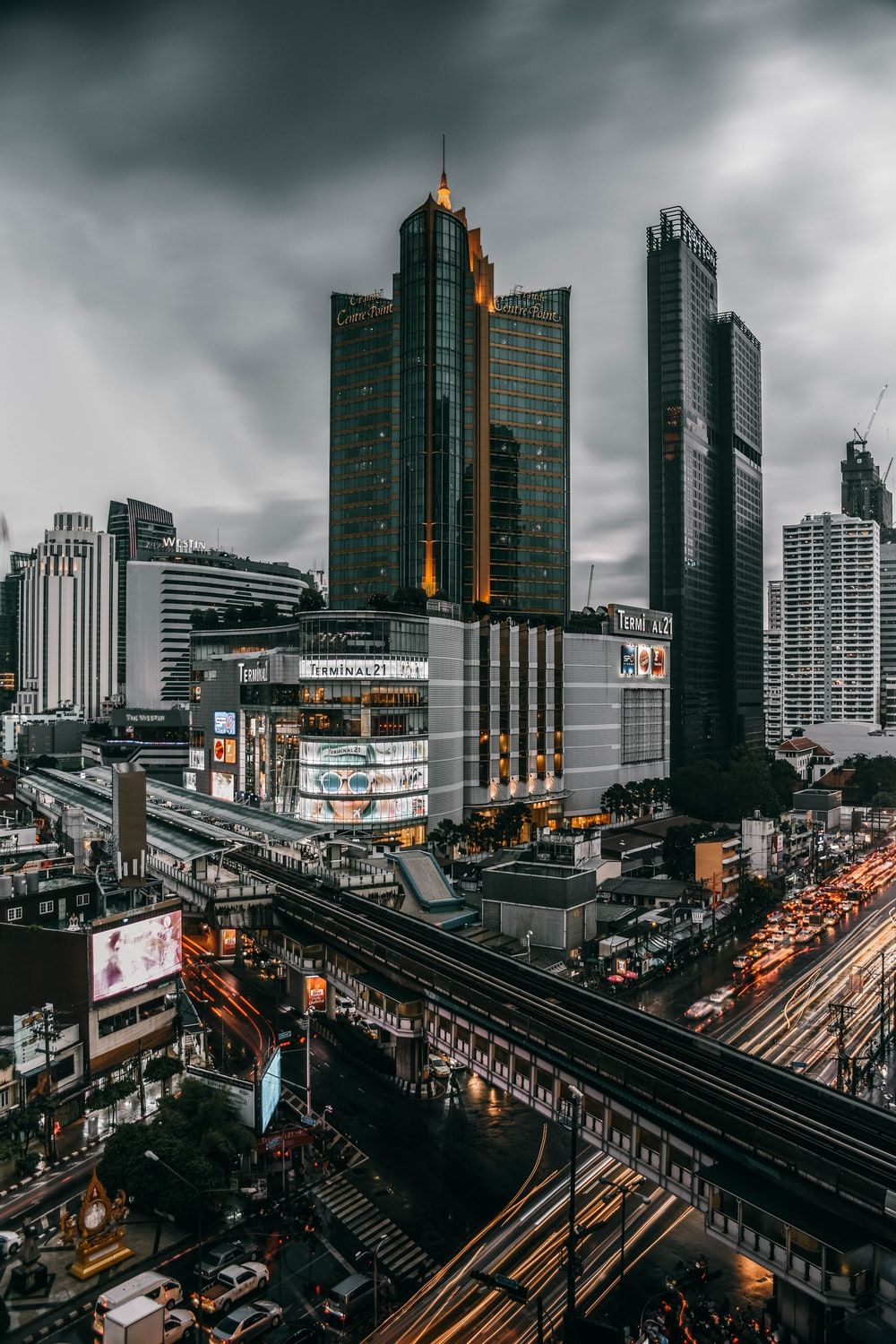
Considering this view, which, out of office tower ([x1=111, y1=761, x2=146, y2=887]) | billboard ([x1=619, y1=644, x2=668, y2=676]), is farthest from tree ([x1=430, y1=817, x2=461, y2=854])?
billboard ([x1=619, y1=644, x2=668, y2=676])

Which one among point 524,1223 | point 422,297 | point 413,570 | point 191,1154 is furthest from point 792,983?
point 422,297

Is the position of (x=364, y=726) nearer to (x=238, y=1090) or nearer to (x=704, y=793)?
(x=238, y=1090)

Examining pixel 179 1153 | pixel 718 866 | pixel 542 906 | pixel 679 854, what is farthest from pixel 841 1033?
pixel 679 854

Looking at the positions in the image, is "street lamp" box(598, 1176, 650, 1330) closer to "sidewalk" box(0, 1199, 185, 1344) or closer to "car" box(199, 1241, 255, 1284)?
"car" box(199, 1241, 255, 1284)

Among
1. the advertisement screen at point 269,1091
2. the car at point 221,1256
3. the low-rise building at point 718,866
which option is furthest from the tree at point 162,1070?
the low-rise building at point 718,866

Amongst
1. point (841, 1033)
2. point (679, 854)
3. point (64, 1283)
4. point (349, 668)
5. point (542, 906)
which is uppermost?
point (349, 668)

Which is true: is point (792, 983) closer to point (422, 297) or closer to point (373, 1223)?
point (373, 1223)
